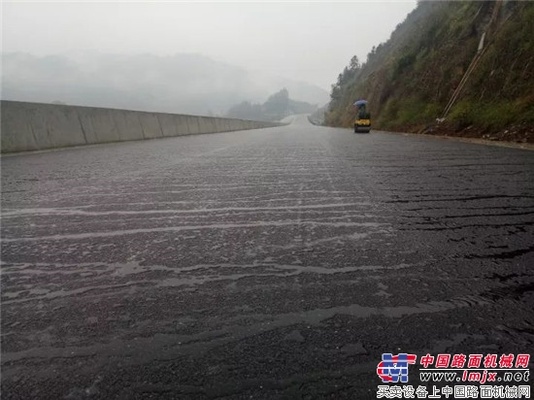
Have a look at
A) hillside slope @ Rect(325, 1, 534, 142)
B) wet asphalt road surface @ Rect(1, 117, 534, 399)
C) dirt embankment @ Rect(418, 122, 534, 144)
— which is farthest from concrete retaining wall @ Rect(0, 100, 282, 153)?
hillside slope @ Rect(325, 1, 534, 142)

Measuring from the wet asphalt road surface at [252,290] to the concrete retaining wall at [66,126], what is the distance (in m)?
6.94

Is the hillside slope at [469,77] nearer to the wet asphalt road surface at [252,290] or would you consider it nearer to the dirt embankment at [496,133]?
the dirt embankment at [496,133]

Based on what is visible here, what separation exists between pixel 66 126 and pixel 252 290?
11770 mm

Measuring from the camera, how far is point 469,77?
1962 cm

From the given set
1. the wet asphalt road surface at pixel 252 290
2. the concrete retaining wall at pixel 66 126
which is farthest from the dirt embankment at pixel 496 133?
the concrete retaining wall at pixel 66 126

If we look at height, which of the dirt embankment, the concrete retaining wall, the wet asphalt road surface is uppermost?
the concrete retaining wall

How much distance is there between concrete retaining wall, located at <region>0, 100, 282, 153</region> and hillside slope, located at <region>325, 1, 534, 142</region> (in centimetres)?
1434

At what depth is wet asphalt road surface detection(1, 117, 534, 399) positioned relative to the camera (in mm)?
1359

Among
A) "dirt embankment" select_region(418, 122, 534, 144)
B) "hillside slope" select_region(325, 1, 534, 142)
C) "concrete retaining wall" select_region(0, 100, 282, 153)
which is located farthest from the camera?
"hillside slope" select_region(325, 1, 534, 142)

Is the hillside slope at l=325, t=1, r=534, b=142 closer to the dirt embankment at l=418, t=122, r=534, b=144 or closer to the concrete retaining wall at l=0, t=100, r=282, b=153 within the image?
the dirt embankment at l=418, t=122, r=534, b=144

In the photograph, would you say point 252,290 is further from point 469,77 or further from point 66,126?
point 469,77

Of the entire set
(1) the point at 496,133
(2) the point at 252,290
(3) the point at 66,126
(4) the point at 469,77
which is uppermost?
(4) the point at 469,77

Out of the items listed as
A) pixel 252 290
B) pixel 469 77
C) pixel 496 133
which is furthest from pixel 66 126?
pixel 469 77

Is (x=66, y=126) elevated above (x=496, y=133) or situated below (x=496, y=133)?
above
